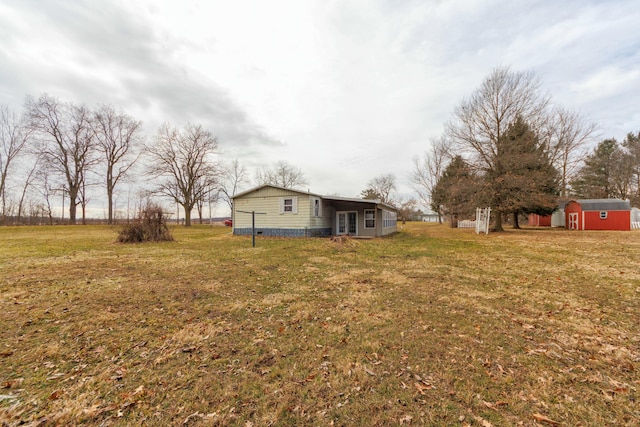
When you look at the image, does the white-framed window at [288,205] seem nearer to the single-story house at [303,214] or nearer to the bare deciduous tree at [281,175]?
the single-story house at [303,214]

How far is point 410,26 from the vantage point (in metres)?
10.2

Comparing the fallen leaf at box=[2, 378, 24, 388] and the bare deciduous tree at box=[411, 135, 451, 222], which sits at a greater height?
the bare deciduous tree at box=[411, 135, 451, 222]

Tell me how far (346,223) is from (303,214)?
4.08 metres

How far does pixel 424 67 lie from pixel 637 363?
13681 mm

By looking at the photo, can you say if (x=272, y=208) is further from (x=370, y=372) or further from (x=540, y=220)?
(x=540, y=220)

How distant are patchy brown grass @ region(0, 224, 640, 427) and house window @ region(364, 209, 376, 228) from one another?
11.8 metres

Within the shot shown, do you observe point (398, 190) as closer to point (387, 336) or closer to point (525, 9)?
point (525, 9)

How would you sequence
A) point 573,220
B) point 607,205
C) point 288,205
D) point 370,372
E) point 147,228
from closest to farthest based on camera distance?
point 370,372, point 147,228, point 288,205, point 607,205, point 573,220

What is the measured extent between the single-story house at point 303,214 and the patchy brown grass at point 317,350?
9.97 metres

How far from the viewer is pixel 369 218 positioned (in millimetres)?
17969

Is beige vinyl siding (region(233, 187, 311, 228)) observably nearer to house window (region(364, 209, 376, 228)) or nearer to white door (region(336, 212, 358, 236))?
white door (region(336, 212, 358, 236))

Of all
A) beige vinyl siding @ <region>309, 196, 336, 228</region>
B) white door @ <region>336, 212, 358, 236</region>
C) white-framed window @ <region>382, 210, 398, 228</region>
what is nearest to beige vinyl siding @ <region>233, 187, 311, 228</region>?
beige vinyl siding @ <region>309, 196, 336, 228</region>

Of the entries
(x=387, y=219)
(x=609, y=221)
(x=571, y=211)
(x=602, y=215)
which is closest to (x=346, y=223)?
(x=387, y=219)

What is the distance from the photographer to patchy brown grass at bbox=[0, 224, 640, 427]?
6.65 ft
